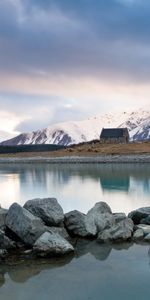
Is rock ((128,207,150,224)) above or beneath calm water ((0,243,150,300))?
above

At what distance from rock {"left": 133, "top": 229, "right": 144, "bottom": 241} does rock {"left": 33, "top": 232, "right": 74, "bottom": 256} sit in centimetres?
277

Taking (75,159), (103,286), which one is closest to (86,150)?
(75,159)

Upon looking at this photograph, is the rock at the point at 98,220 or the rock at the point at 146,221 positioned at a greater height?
the rock at the point at 98,220

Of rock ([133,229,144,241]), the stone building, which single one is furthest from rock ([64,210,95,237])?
the stone building

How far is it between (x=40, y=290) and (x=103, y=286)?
1309mm

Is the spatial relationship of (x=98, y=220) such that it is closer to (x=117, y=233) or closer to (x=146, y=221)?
(x=117, y=233)

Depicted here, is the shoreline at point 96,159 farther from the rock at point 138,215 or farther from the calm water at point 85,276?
the calm water at point 85,276

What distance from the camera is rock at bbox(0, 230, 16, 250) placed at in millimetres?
12711

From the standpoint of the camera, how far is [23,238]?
1284 centimetres

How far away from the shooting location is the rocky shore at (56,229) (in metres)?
12.1

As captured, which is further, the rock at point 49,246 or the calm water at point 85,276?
the rock at point 49,246

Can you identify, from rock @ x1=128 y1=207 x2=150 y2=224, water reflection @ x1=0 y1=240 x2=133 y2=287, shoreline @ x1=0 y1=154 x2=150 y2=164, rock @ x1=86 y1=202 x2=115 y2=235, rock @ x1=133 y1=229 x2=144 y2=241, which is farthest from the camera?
shoreline @ x1=0 y1=154 x2=150 y2=164

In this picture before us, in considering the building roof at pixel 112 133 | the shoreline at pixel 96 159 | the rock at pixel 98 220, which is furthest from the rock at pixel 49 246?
the building roof at pixel 112 133

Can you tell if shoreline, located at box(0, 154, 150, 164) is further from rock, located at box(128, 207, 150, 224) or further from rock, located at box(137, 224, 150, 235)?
rock, located at box(137, 224, 150, 235)
